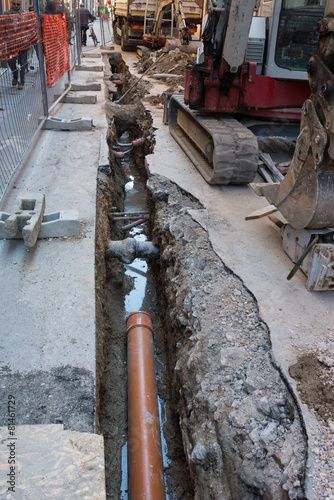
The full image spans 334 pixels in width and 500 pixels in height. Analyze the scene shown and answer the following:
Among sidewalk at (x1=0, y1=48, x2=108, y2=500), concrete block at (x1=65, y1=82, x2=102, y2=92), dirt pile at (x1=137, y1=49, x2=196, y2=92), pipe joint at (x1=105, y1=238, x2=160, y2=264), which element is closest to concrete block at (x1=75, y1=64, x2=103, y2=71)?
dirt pile at (x1=137, y1=49, x2=196, y2=92)

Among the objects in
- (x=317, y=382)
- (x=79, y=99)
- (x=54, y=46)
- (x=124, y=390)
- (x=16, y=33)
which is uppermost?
(x=16, y=33)

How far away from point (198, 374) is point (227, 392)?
1.23ft

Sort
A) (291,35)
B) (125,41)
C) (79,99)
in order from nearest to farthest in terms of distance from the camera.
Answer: (291,35) → (79,99) → (125,41)

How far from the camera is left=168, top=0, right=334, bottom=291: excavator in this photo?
11.5 feet

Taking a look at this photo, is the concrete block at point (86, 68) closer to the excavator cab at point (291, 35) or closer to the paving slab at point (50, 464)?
the excavator cab at point (291, 35)

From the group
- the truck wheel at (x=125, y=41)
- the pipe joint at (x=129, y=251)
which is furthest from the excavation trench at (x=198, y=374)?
the truck wheel at (x=125, y=41)

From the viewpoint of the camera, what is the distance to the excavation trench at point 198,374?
243 cm

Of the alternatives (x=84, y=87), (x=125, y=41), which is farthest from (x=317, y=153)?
(x=125, y=41)

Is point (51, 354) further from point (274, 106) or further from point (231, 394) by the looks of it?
point (274, 106)

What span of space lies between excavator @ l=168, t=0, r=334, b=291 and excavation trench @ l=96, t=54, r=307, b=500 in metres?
0.73

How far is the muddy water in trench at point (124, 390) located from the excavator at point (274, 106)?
→ 5.36ft

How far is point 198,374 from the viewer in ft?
10.2

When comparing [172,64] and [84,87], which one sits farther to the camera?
[172,64]

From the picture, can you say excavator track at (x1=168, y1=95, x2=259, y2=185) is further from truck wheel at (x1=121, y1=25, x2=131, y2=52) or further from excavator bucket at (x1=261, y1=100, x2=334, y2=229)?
truck wheel at (x1=121, y1=25, x2=131, y2=52)
